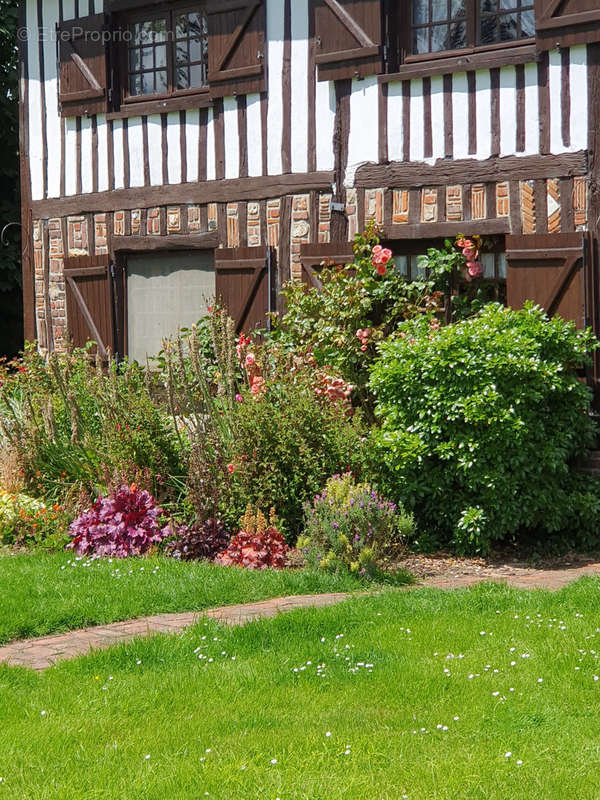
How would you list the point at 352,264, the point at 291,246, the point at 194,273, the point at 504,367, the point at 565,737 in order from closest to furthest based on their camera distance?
the point at 565,737, the point at 504,367, the point at 352,264, the point at 291,246, the point at 194,273

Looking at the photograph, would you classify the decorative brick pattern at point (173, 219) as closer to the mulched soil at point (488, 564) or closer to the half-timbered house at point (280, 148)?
the half-timbered house at point (280, 148)

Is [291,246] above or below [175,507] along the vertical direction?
above

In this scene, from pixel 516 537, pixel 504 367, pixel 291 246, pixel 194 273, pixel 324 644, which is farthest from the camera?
pixel 194 273

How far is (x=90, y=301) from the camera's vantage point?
11.8 meters

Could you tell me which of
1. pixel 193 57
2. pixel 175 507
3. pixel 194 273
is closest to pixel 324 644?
pixel 175 507

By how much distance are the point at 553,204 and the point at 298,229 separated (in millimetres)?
2560

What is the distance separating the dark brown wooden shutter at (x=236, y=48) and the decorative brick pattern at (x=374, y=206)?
163 cm

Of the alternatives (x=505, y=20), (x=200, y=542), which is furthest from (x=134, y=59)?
(x=200, y=542)

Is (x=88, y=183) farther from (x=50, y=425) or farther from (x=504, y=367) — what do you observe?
(x=504, y=367)

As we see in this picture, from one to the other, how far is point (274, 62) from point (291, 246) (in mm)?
1786

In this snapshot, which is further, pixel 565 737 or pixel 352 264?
pixel 352 264

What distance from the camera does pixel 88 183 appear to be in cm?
1169

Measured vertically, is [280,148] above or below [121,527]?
above

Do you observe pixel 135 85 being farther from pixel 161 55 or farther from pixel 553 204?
pixel 553 204
